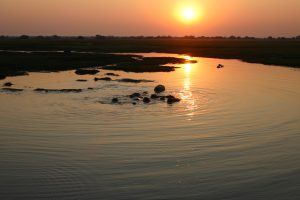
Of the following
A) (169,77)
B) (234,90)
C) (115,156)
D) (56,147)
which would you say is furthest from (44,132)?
(169,77)

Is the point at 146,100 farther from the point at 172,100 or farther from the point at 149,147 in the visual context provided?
the point at 149,147

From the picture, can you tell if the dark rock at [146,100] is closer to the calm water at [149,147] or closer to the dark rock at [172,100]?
the calm water at [149,147]

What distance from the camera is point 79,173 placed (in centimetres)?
1204

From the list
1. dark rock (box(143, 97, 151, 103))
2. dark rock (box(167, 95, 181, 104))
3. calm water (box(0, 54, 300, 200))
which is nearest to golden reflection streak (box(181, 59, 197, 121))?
calm water (box(0, 54, 300, 200))

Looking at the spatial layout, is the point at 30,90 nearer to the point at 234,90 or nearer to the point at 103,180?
the point at 234,90

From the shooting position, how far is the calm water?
11000 mm

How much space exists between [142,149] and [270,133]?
18.5ft

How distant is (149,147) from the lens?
14898 millimetres

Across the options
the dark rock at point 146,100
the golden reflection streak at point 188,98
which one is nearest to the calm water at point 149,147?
the golden reflection streak at point 188,98

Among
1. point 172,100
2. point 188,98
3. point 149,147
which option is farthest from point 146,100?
point 149,147

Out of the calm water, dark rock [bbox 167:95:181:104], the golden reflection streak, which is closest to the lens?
the calm water

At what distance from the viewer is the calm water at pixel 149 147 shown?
11.0m

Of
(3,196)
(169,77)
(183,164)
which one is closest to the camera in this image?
(3,196)

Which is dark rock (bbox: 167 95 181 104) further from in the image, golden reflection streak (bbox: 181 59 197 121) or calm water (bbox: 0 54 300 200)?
golden reflection streak (bbox: 181 59 197 121)
